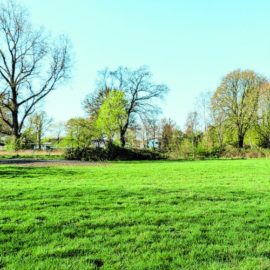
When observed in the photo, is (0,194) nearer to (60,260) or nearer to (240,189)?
(60,260)

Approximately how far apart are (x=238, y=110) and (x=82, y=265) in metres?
49.6

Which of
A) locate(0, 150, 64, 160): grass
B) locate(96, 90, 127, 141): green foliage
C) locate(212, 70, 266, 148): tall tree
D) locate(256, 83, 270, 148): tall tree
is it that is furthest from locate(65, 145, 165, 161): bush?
locate(256, 83, 270, 148): tall tree

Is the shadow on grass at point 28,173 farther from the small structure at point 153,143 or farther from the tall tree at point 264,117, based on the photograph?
the small structure at point 153,143

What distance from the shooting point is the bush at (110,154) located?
3406 centimetres

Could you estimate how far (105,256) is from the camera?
180 inches

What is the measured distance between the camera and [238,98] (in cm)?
5134

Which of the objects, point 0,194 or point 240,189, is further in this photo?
point 240,189

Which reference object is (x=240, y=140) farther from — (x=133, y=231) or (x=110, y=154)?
(x=133, y=231)

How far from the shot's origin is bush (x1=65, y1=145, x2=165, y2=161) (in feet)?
112

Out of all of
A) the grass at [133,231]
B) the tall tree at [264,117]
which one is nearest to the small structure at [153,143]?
the tall tree at [264,117]

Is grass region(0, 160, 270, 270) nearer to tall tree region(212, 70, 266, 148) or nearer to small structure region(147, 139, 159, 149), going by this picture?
tall tree region(212, 70, 266, 148)

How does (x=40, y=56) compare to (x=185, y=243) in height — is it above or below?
above

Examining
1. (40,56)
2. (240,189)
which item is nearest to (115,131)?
(40,56)

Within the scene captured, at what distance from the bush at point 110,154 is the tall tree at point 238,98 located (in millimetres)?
15538
